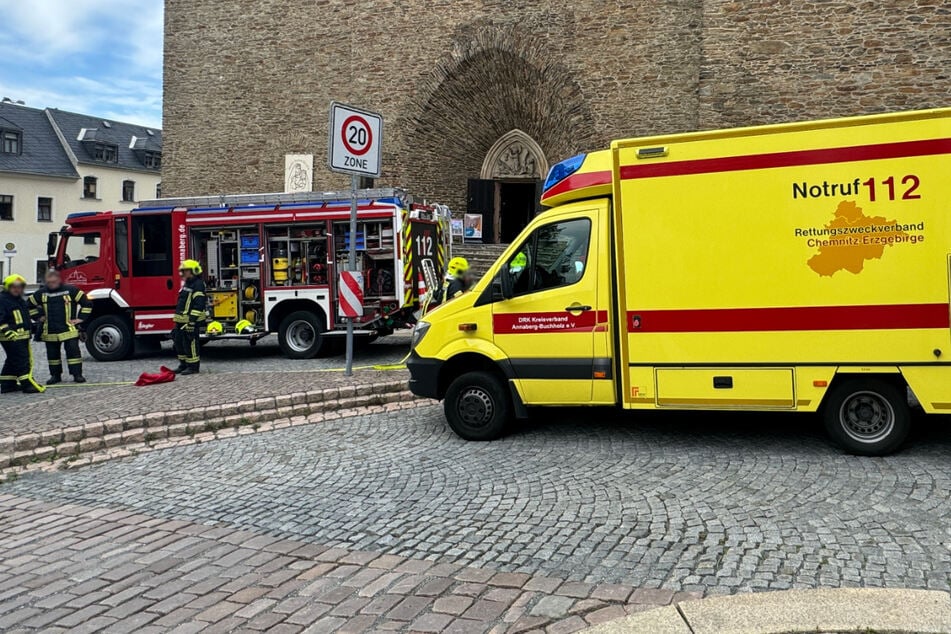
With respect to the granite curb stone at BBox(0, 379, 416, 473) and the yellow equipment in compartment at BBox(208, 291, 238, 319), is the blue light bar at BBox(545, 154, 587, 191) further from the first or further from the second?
the yellow equipment in compartment at BBox(208, 291, 238, 319)

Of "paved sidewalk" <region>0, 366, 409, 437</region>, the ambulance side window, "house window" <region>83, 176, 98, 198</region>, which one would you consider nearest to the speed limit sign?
"paved sidewalk" <region>0, 366, 409, 437</region>

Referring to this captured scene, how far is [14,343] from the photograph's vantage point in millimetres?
9672

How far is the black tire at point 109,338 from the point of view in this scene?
13000mm

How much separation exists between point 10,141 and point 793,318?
5256cm

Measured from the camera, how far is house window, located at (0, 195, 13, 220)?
45312 mm

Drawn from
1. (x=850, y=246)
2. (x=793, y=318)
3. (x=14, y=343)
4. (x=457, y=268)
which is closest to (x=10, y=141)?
(x=14, y=343)

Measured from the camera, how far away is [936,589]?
3434mm

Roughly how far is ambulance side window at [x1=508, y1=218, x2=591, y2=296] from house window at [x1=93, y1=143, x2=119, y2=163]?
52.2 meters

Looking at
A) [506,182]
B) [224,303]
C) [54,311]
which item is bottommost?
[54,311]

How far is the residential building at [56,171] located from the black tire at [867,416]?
47.0m

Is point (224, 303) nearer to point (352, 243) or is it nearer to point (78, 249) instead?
point (78, 249)


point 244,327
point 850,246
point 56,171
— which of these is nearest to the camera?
point 850,246

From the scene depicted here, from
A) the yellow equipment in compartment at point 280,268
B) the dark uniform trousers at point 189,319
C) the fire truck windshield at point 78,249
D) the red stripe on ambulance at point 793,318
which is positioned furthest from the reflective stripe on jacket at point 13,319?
the red stripe on ambulance at point 793,318

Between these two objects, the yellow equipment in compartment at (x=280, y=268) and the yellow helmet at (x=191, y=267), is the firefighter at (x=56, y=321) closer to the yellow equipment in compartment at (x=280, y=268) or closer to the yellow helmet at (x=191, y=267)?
the yellow helmet at (x=191, y=267)
